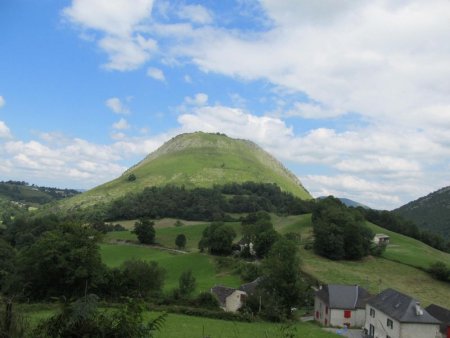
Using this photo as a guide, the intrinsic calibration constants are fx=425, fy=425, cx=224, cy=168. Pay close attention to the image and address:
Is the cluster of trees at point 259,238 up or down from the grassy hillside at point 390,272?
up

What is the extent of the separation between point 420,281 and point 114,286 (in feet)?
194

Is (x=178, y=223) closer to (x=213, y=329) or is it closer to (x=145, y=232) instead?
(x=145, y=232)

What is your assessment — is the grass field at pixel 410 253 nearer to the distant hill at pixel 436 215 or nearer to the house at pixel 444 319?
the house at pixel 444 319

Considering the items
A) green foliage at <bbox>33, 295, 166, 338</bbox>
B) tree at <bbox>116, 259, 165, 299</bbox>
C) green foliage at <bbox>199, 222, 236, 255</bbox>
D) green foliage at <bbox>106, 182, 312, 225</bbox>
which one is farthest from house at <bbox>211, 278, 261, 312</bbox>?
green foliage at <bbox>106, 182, 312, 225</bbox>

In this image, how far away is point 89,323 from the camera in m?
7.79

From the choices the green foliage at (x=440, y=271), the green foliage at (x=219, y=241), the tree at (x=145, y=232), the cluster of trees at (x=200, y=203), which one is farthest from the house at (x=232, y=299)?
the cluster of trees at (x=200, y=203)

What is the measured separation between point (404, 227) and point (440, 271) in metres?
52.2

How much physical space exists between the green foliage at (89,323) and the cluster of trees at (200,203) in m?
135

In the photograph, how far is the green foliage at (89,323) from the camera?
775 centimetres

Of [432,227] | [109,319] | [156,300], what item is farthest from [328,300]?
[432,227]

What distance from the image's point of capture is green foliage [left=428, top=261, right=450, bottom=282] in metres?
79.3

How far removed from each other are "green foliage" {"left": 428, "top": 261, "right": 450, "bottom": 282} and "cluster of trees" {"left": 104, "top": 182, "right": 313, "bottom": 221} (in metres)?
59.4

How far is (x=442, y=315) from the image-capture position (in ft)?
157

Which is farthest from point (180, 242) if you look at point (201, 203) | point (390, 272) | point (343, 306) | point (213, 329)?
point (213, 329)
